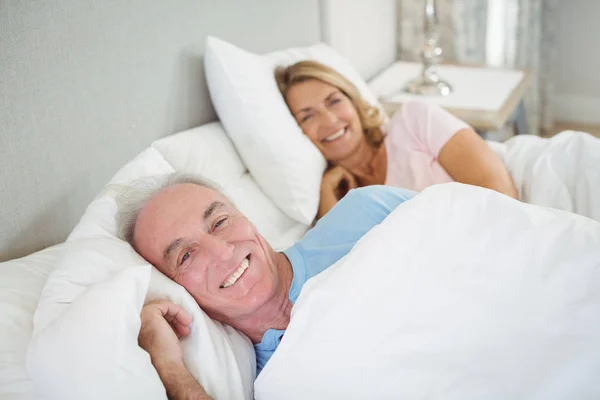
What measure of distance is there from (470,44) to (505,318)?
95.1 inches

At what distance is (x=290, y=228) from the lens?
1.80 meters

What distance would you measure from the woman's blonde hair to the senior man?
0.66 meters

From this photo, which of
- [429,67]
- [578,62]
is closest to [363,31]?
[429,67]

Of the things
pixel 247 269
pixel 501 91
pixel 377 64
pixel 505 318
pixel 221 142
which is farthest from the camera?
pixel 377 64

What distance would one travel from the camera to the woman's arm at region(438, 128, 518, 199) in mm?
1688

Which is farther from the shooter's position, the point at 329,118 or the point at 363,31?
the point at 363,31

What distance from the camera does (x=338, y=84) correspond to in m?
1.95

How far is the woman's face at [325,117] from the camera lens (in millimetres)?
1890

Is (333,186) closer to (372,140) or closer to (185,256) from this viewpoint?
(372,140)

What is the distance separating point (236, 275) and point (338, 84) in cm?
91

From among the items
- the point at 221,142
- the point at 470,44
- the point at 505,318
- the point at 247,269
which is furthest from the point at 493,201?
the point at 470,44

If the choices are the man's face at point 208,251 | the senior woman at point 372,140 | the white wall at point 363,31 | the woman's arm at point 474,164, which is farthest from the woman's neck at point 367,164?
the man's face at point 208,251

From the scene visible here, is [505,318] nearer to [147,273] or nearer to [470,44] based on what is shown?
[147,273]

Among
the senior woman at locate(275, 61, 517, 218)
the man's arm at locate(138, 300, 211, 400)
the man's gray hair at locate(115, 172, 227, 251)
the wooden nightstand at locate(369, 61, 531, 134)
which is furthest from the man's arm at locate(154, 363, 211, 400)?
the wooden nightstand at locate(369, 61, 531, 134)
